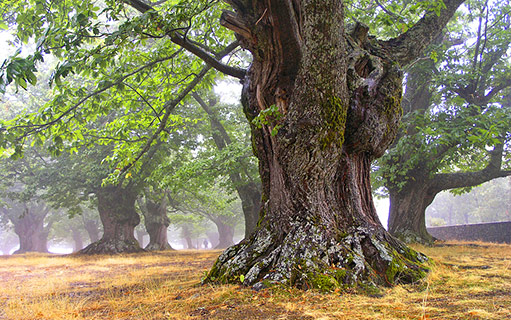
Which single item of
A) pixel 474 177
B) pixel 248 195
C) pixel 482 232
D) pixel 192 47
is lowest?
pixel 482 232

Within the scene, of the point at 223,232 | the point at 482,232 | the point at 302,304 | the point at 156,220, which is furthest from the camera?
the point at 223,232

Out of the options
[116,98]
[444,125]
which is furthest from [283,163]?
[444,125]

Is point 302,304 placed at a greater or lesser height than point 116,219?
lesser

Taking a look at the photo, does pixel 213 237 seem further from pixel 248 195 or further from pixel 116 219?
pixel 248 195

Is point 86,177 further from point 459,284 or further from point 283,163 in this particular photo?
point 459,284

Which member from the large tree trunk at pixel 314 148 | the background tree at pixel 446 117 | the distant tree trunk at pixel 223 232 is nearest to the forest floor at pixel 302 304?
the large tree trunk at pixel 314 148

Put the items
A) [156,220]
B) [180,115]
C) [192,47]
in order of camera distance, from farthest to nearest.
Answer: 1. [156,220]
2. [180,115]
3. [192,47]

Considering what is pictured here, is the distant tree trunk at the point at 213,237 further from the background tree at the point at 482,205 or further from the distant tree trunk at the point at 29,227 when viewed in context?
the background tree at the point at 482,205

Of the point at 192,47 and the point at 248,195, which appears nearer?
the point at 192,47

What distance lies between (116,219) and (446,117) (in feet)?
51.8

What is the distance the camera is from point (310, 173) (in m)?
4.01

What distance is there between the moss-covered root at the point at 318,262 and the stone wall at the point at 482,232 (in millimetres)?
15744

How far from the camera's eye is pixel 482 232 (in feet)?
56.6

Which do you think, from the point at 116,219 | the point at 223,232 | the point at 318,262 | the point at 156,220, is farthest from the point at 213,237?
the point at 318,262
